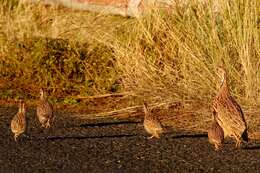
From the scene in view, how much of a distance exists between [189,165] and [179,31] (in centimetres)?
453

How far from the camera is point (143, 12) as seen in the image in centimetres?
1712

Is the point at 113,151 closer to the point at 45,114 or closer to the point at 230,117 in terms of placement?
Answer: the point at 230,117

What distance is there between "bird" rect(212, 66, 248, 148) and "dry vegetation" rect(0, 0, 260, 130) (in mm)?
1436

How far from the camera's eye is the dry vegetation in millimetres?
14891

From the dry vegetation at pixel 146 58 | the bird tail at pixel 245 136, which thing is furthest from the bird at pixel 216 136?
the dry vegetation at pixel 146 58

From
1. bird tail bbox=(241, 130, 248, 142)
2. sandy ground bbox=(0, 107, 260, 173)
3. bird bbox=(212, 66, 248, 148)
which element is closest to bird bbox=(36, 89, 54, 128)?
sandy ground bbox=(0, 107, 260, 173)

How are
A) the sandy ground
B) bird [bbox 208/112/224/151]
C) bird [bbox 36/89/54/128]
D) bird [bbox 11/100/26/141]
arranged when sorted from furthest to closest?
bird [bbox 36/89/54/128] < bird [bbox 11/100/26/141] < bird [bbox 208/112/224/151] < the sandy ground

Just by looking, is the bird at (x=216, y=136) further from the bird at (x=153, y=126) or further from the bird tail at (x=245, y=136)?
the bird at (x=153, y=126)

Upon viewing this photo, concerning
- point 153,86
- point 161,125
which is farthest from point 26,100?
point 161,125

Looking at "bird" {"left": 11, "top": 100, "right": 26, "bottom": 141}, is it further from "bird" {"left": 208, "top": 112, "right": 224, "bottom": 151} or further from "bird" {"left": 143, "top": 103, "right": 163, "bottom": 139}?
"bird" {"left": 208, "top": 112, "right": 224, "bottom": 151}

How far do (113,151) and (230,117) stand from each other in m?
1.57

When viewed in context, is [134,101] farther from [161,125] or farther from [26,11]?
[26,11]

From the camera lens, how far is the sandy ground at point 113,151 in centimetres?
1168

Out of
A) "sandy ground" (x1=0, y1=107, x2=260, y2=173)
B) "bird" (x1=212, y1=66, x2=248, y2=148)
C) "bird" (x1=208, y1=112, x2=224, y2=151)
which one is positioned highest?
"bird" (x1=212, y1=66, x2=248, y2=148)
